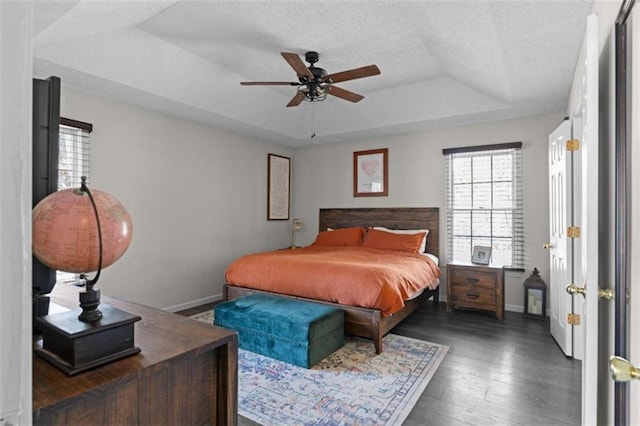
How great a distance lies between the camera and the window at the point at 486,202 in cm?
442

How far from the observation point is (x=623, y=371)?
0.82 m

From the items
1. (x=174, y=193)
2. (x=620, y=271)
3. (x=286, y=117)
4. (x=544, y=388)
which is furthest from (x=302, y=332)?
(x=286, y=117)

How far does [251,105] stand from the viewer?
461cm

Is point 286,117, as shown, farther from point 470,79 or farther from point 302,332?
point 302,332

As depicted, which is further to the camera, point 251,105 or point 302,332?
point 251,105

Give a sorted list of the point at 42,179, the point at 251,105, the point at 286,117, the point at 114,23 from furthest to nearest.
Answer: the point at 286,117 < the point at 251,105 < the point at 114,23 < the point at 42,179

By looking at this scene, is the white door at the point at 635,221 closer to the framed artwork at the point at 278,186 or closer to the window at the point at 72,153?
the window at the point at 72,153

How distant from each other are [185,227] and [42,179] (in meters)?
3.66

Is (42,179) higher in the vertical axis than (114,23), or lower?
lower

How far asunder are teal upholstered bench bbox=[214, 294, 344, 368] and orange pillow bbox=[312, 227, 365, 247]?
2.14m

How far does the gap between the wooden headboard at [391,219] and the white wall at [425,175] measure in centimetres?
8

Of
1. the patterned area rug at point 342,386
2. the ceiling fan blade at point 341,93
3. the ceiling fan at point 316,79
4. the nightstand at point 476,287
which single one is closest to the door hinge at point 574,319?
the patterned area rug at point 342,386

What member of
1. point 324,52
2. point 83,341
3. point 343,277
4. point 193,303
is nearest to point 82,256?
point 83,341

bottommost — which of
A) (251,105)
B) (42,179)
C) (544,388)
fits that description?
(544,388)
